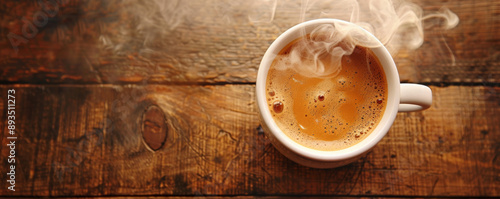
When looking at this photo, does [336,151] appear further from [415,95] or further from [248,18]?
[248,18]

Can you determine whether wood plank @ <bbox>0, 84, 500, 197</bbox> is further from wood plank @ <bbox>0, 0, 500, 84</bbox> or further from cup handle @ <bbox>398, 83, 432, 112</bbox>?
cup handle @ <bbox>398, 83, 432, 112</bbox>

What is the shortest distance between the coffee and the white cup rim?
3cm

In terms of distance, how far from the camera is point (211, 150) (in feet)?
2.76

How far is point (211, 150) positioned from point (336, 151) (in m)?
0.33

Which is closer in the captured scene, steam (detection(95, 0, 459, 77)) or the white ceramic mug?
the white ceramic mug

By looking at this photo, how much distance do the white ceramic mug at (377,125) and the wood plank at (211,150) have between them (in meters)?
0.20

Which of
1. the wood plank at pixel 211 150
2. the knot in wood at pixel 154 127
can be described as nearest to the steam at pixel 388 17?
the wood plank at pixel 211 150

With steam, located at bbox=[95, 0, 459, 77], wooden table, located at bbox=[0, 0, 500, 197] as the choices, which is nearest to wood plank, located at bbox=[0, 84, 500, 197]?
wooden table, located at bbox=[0, 0, 500, 197]

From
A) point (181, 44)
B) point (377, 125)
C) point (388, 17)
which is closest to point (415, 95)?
point (377, 125)

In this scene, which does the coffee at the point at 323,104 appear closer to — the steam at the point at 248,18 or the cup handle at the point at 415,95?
the cup handle at the point at 415,95

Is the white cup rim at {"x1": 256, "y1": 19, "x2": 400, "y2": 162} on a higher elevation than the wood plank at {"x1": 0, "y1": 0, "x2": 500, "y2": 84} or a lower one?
lower

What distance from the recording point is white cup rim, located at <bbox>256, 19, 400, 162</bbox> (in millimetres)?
615

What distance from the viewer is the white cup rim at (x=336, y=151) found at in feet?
2.02

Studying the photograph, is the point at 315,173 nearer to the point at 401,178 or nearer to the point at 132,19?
the point at 401,178
